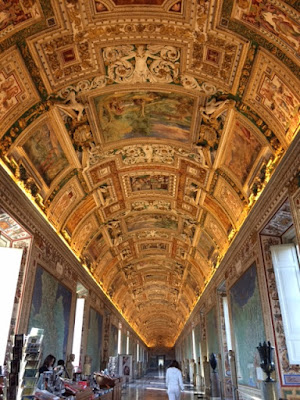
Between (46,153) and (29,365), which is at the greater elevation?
(46,153)

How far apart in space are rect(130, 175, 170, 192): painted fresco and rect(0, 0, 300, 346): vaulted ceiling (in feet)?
0.27

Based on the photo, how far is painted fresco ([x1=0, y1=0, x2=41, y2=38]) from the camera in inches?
286

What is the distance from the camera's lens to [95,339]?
19.7 m

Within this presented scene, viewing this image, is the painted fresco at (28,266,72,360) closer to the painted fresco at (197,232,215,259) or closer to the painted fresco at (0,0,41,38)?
the painted fresco at (0,0,41,38)

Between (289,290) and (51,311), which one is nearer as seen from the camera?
(289,290)

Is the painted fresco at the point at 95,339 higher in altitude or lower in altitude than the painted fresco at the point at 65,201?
lower

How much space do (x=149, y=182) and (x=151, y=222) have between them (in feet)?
15.3

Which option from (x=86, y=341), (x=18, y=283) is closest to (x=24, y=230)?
(x=18, y=283)

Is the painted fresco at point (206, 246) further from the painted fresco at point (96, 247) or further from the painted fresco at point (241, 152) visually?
the painted fresco at point (241, 152)

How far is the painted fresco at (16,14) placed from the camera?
726 cm

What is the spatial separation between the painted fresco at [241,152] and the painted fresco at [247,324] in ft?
10.6

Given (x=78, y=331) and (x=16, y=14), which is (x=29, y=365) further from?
(x=78, y=331)

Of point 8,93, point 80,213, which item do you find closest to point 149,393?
point 80,213

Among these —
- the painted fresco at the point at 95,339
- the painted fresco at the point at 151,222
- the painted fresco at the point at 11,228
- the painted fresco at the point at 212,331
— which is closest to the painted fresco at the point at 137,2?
the painted fresco at the point at 11,228
